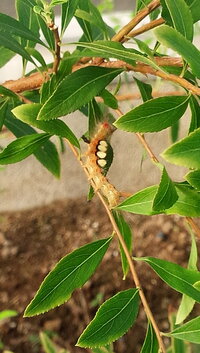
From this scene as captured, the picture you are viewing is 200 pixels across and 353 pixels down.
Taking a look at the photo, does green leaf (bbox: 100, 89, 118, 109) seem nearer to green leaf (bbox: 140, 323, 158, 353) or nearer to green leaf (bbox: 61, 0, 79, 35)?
green leaf (bbox: 61, 0, 79, 35)

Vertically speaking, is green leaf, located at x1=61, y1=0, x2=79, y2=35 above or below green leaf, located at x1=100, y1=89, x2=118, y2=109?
above

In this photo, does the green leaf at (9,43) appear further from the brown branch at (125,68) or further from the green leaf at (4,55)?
the green leaf at (4,55)

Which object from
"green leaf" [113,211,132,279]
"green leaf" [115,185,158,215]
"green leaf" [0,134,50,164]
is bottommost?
"green leaf" [113,211,132,279]

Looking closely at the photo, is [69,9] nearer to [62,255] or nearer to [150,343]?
[150,343]

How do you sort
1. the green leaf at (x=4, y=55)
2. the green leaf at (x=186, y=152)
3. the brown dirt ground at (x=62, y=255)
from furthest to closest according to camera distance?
1. the brown dirt ground at (x=62, y=255)
2. the green leaf at (x=4, y=55)
3. the green leaf at (x=186, y=152)

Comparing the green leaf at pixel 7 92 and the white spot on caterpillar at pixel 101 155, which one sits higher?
the green leaf at pixel 7 92

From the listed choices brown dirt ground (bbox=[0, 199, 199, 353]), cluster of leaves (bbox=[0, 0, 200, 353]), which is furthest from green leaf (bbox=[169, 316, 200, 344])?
brown dirt ground (bbox=[0, 199, 199, 353])

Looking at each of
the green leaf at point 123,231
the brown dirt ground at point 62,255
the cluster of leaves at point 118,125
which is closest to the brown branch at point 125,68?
the cluster of leaves at point 118,125

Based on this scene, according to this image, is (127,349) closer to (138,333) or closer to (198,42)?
(138,333)
